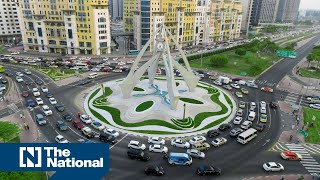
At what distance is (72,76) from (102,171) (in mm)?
87923

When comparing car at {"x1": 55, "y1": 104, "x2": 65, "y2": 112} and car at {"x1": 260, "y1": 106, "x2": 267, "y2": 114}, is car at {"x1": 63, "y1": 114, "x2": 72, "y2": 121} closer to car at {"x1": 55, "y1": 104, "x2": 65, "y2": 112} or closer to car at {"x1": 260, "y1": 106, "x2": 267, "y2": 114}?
car at {"x1": 55, "y1": 104, "x2": 65, "y2": 112}

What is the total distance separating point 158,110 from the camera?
241 ft

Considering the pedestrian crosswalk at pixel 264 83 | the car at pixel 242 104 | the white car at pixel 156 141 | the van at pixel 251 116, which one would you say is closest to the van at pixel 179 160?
the white car at pixel 156 141

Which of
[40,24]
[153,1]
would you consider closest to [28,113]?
[40,24]

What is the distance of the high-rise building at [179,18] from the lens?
149 m

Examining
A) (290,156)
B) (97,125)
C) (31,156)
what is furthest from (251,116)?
(31,156)

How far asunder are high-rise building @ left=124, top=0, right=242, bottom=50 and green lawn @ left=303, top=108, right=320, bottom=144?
90380 millimetres

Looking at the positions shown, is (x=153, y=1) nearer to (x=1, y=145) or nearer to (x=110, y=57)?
(x=110, y=57)

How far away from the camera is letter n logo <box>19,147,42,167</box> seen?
26.5m

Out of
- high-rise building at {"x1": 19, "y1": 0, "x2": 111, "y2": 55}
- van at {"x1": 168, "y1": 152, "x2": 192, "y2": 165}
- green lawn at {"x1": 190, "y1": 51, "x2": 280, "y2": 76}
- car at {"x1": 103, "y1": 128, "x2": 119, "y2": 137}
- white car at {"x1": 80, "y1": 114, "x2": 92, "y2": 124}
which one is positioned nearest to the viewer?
van at {"x1": 168, "y1": 152, "x2": 192, "y2": 165}

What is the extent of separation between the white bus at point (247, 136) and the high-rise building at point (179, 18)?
96.2 meters

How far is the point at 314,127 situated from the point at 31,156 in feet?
227

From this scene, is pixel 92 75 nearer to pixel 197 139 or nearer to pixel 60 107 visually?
pixel 60 107

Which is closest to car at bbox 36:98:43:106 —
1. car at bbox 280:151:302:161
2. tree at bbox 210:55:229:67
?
car at bbox 280:151:302:161
